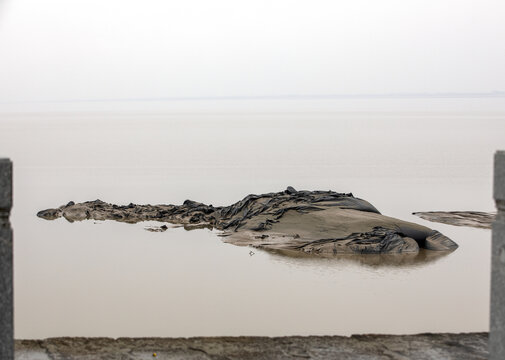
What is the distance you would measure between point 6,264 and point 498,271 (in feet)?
7.87

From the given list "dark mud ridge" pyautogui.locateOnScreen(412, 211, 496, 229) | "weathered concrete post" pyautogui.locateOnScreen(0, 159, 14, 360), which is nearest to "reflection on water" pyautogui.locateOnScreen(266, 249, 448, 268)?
"dark mud ridge" pyautogui.locateOnScreen(412, 211, 496, 229)

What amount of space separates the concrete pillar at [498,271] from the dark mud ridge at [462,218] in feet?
26.8

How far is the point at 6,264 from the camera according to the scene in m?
3.43

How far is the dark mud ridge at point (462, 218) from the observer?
1173 centimetres

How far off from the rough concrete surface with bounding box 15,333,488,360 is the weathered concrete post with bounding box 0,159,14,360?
3.06ft

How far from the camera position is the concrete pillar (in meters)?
3.47

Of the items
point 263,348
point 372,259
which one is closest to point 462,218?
point 372,259

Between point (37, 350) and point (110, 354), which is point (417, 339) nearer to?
point (110, 354)

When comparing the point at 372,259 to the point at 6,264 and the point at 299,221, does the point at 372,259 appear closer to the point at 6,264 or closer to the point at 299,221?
the point at 299,221

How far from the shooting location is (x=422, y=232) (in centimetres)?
1017

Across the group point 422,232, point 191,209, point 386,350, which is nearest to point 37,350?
point 386,350

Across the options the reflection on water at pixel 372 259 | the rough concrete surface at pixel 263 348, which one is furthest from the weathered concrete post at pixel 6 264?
the reflection on water at pixel 372 259

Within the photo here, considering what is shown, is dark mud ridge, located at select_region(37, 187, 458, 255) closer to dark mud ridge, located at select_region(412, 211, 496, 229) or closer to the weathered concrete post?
dark mud ridge, located at select_region(412, 211, 496, 229)

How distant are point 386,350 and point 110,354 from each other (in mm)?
1723
